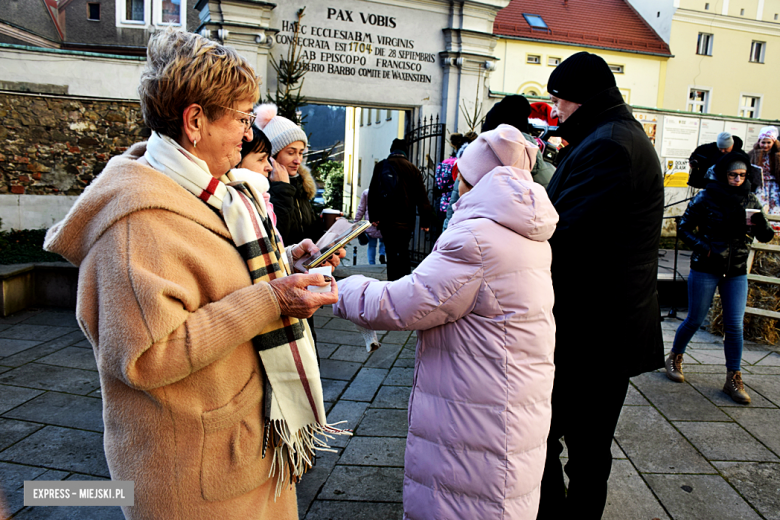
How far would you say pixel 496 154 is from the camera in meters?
2.00

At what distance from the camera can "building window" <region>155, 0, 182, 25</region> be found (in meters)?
20.0

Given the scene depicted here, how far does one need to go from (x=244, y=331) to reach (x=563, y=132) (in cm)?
191

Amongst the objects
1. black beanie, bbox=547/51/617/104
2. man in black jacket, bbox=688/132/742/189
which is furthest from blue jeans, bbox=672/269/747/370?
man in black jacket, bbox=688/132/742/189

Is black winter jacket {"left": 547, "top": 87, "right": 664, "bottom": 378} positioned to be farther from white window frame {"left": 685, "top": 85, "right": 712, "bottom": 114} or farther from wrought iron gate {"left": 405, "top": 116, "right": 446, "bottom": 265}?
white window frame {"left": 685, "top": 85, "right": 712, "bottom": 114}

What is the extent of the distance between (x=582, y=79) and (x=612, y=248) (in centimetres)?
81

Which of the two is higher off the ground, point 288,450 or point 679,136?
point 679,136

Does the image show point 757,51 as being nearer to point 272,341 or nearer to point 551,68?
point 551,68

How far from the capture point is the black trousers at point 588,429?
7.82 ft

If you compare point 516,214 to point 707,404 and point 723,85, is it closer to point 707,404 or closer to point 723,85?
point 707,404

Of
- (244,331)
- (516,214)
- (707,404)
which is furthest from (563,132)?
(707,404)

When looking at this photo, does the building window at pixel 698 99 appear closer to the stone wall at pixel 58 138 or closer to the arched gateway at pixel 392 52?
the arched gateway at pixel 392 52

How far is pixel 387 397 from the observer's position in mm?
4266

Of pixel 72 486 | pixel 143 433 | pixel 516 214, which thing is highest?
pixel 516 214

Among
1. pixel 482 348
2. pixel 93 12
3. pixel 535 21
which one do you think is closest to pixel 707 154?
pixel 482 348
